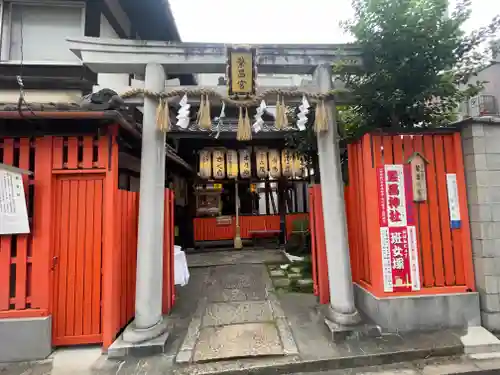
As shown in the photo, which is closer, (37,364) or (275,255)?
(37,364)

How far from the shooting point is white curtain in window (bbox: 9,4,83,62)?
6.89 m

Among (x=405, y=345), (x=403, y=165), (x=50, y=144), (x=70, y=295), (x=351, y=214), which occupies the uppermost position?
(x=50, y=144)

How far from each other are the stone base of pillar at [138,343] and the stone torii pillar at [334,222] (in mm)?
3055

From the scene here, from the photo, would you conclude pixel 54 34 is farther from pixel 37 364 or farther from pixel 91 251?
pixel 37 364

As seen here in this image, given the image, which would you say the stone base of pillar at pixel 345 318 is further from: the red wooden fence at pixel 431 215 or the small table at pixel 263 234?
the small table at pixel 263 234

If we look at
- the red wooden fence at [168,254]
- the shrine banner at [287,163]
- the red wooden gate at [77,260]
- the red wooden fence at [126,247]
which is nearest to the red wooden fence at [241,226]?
the shrine banner at [287,163]

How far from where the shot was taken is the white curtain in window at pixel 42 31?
22.6 feet

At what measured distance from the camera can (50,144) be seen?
188 inches

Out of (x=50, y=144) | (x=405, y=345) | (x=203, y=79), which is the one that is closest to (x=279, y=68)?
(x=50, y=144)

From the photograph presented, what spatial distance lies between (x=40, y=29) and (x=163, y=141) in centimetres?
504

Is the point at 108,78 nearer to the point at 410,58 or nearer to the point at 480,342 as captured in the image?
the point at 410,58

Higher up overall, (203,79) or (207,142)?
(203,79)

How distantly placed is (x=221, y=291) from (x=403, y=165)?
527cm

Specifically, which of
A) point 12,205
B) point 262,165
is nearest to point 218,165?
point 262,165
